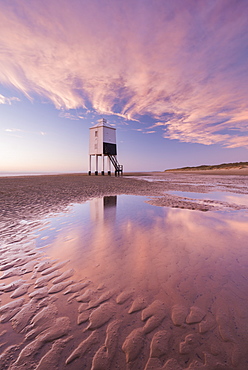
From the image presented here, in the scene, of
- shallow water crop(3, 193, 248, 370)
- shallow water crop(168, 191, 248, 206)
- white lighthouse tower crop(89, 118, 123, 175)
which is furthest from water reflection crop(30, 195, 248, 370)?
white lighthouse tower crop(89, 118, 123, 175)

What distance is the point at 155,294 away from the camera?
7.75 ft

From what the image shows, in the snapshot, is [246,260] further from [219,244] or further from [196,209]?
[196,209]

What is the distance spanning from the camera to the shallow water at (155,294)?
5.18 ft

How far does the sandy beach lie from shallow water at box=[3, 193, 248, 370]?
0.01m

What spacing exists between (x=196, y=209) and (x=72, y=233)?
198 inches

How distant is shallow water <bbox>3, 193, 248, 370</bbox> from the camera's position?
1579 mm

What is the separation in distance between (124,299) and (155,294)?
0.43 m

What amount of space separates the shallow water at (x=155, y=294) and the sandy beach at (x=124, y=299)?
0.04ft

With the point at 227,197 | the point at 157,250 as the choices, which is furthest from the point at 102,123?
the point at 157,250

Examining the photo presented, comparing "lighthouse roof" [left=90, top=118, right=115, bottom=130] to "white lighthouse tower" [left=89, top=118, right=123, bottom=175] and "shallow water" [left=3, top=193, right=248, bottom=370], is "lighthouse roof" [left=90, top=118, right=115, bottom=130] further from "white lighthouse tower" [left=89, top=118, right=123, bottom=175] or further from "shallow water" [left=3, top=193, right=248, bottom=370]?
"shallow water" [left=3, top=193, right=248, bottom=370]

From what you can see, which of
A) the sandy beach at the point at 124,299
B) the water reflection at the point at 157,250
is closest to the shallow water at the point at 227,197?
the water reflection at the point at 157,250

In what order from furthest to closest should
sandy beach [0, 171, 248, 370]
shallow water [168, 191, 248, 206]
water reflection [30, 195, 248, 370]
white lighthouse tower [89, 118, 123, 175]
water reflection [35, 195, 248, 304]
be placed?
white lighthouse tower [89, 118, 123, 175] < shallow water [168, 191, 248, 206] < water reflection [35, 195, 248, 304] < water reflection [30, 195, 248, 370] < sandy beach [0, 171, 248, 370]

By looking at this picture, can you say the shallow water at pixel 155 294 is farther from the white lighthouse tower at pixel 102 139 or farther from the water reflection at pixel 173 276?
the white lighthouse tower at pixel 102 139

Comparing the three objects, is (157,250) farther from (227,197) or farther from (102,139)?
(102,139)
